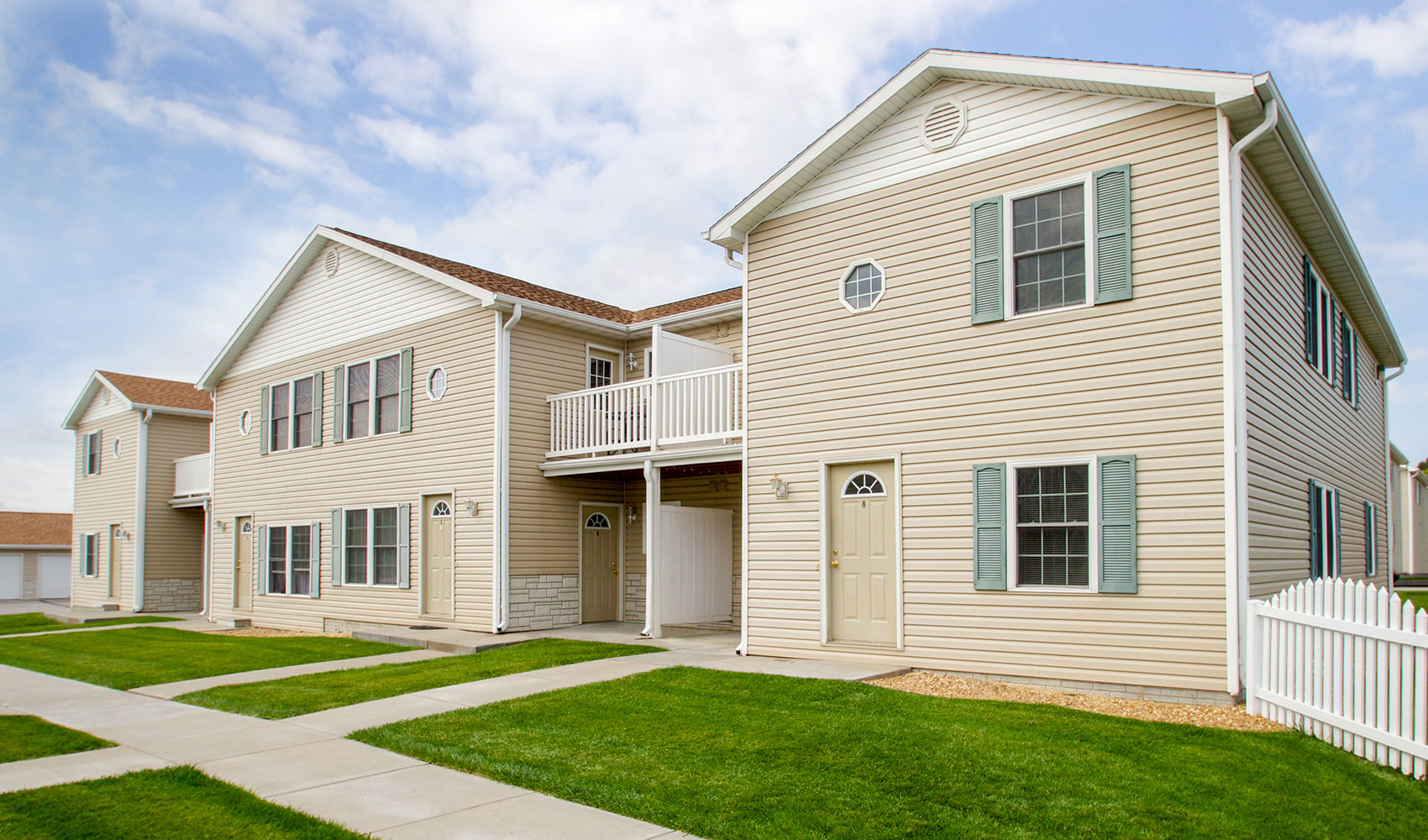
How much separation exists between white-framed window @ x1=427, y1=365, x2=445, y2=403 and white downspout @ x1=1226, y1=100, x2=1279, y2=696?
1197 centimetres

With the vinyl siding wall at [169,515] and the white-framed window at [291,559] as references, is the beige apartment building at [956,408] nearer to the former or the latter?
the white-framed window at [291,559]

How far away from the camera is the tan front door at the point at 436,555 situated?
15633 mm

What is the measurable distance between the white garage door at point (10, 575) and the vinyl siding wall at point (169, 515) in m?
22.2

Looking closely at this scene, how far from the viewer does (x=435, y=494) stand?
1593cm

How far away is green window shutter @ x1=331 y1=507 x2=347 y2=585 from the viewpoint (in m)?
17.8

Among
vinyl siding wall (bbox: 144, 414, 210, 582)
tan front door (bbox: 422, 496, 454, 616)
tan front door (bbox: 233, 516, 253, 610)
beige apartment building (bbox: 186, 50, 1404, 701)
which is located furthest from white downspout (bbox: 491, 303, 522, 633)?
vinyl siding wall (bbox: 144, 414, 210, 582)

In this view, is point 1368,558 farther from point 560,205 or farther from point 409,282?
point 560,205

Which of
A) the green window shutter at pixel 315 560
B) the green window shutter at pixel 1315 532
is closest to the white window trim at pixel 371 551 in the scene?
the green window shutter at pixel 315 560

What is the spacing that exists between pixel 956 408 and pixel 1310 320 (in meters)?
5.08

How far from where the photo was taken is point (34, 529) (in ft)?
140

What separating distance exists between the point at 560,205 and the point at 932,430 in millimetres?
21273

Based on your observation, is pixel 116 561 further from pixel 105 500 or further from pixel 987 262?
pixel 987 262

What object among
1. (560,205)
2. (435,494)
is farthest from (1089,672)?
(560,205)

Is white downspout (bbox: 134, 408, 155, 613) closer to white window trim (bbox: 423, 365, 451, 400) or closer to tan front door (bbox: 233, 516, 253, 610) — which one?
tan front door (bbox: 233, 516, 253, 610)
